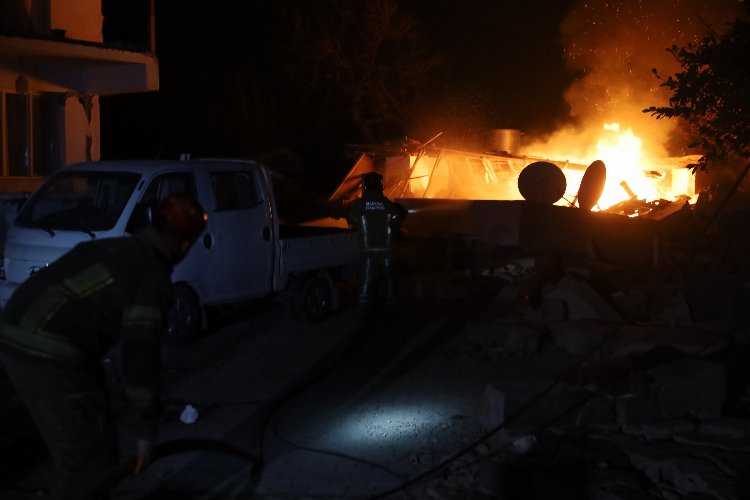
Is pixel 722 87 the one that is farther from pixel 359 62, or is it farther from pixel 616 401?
pixel 359 62

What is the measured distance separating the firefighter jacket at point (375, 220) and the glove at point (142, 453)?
746 cm

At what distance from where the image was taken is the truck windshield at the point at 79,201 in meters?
9.21

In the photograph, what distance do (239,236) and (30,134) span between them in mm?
7599

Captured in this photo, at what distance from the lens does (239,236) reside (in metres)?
9.97

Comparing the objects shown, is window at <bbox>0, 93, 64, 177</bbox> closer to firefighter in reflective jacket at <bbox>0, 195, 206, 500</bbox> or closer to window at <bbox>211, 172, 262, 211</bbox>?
window at <bbox>211, 172, 262, 211</bbox>

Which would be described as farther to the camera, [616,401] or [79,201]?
[79,201]

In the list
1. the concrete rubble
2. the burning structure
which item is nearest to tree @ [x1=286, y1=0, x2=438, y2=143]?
the burning structure

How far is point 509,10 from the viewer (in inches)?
1581

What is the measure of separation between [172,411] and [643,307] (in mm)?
6562

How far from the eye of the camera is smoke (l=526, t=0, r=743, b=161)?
92.0 feet

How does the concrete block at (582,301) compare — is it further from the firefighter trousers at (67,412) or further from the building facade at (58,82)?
the building facade at (58,82)

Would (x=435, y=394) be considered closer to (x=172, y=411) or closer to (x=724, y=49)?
(x=172, y=411)

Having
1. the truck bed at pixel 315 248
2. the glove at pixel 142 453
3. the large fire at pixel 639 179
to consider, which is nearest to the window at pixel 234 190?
the truck bed at pixel 315 248

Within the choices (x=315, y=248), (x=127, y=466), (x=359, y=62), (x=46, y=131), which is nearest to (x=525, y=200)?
(x=315, y=248)
